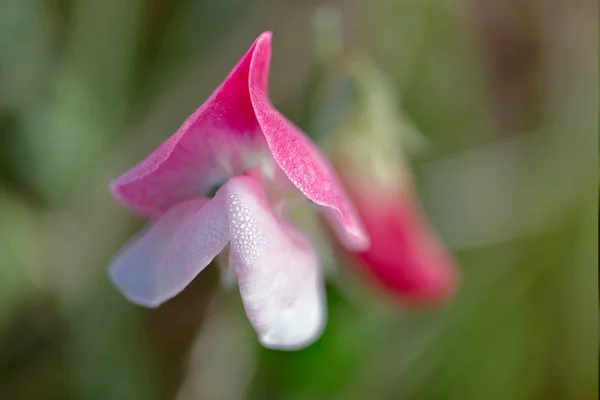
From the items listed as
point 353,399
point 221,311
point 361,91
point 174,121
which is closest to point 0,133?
point 174,121

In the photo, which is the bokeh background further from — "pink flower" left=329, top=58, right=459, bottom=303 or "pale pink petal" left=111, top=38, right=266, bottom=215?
"pale pink petal" left=111, top=38, right=266, bottom=215

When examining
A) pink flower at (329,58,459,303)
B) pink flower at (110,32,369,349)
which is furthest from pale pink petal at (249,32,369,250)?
pink flower at (329,58,459,303)

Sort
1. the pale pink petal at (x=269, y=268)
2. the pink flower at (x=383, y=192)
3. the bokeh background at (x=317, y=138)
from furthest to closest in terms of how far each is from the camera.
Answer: the bokeh background at (x=317, y=138), the pink flower at (x=383, y=192), the pale pink petal at (x=269, y=268)

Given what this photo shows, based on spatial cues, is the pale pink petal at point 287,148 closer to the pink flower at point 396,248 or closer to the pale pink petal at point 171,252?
the pale pink petal at point 171,252

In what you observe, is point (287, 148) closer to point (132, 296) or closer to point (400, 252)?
point (132, 296)

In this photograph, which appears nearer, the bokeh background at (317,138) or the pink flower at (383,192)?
the pink flower at (383,192)

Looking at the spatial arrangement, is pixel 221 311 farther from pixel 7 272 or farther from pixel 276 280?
pixel 276 280

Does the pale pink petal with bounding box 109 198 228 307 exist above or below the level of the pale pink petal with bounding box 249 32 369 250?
below

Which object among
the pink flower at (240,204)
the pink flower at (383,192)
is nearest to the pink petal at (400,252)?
the pink flower at (383,192)

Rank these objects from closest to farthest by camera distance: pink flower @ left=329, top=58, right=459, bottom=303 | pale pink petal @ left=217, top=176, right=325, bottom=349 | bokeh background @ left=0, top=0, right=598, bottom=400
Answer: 1. pale pink petal @ left=217, top=176, right=325, bottom=349
2. pink flower @ left=329, top=58, right=459, bottom=303
3. bokeh background @ left=0, top=0, right=598, bottom=400
